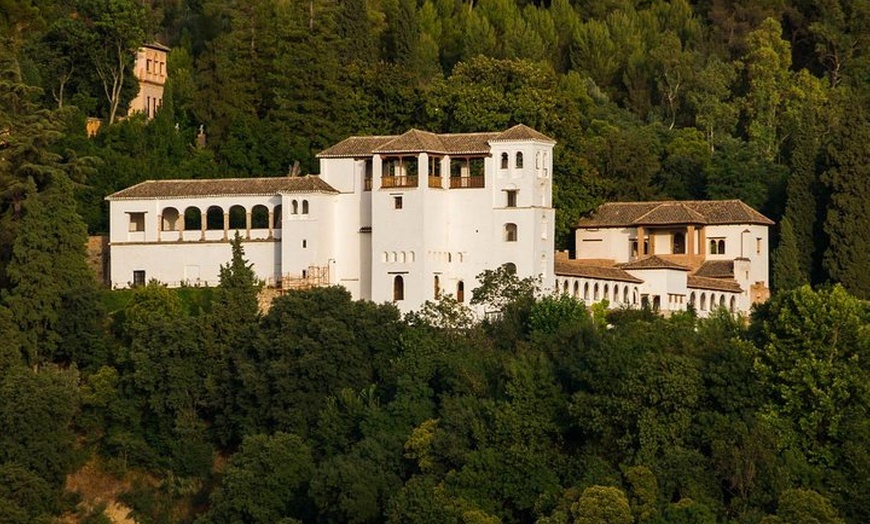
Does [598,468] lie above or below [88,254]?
below

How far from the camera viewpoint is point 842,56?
8312 cm

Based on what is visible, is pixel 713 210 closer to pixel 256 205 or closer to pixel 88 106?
pixel 256 205

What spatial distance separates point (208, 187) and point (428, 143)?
6.62 m

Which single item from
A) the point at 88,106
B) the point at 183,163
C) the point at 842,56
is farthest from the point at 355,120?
the point at 842,56

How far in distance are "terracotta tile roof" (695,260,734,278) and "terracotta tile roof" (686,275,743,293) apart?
0.61 m

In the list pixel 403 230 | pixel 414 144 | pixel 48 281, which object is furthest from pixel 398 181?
pixel 48 281

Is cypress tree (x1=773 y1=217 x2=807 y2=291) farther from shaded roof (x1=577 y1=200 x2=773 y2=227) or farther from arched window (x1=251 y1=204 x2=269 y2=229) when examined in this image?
arched window (x1=251 y1=204 x2=269 y2=229)

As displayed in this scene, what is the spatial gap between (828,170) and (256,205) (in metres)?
15.7

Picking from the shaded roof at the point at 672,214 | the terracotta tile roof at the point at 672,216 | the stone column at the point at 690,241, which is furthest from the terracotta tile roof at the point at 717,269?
the terracotta tile roof at the point at 672,216

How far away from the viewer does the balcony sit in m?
63.0

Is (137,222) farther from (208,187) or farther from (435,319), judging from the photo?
(435,319)

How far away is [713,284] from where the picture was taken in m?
66.2

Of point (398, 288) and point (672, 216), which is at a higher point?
point (672, 216)

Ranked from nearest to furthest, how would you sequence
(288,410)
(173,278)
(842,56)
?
(288,410) < (173,278) < (842,56)
